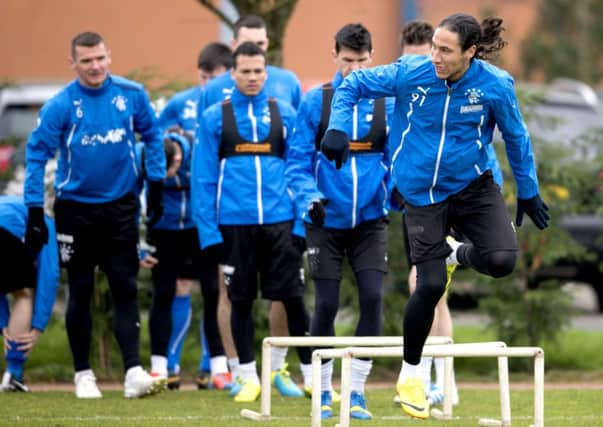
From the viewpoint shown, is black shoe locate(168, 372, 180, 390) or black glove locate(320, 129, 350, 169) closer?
black glove locate(320, 129, 350, 169)

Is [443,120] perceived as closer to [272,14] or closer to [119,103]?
[119,103]

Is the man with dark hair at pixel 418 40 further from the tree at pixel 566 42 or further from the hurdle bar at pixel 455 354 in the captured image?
the tree at pixel 566 42

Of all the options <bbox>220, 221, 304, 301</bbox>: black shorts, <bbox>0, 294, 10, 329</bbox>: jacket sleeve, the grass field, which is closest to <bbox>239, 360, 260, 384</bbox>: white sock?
the grass field

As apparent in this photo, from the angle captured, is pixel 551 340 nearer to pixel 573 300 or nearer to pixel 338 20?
pixel 573 300

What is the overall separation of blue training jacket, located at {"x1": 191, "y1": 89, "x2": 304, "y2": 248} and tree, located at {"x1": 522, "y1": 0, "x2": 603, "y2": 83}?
19.9 m

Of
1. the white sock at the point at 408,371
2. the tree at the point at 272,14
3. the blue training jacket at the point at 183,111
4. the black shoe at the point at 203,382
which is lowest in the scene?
the black shoe at the point at 203,382

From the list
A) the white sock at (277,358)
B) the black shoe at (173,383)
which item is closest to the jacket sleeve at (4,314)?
the black shoe at (173,383)

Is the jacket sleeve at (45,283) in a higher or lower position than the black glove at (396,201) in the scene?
lower

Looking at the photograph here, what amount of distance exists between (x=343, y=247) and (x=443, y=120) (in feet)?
5.72

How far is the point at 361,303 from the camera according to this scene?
8.77 metres

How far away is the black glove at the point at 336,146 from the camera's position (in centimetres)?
721

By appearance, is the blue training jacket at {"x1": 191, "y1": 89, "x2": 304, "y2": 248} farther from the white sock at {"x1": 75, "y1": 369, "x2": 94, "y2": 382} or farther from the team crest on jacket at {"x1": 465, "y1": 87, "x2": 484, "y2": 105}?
the team crest on jacket at {"x1": 465, "y1": 87, "x2": 484, "y2": 105}

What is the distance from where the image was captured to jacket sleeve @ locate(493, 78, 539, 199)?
24.2 feet

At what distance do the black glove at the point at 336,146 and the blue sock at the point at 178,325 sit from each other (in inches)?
144
